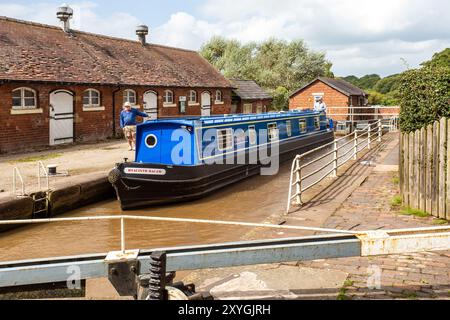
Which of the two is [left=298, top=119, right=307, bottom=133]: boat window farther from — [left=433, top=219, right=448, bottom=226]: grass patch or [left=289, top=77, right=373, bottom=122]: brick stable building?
[left=289, top=77, right=373, bottom=122]: brick stable building

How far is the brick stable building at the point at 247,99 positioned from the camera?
34688mm

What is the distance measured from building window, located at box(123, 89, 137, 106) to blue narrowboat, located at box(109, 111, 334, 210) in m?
9.58

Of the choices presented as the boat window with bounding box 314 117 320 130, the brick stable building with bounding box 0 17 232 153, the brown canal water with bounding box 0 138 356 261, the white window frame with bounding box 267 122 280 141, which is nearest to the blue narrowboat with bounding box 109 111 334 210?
the brown canal water with bounding box 0 138 356 261

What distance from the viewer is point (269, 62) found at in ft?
171

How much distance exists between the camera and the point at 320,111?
75.8 ft

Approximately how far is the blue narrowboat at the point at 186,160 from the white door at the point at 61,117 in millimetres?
7957

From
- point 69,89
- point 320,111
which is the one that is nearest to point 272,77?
point 320,111

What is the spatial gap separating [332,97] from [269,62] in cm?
1832

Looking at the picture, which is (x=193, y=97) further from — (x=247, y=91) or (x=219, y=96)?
(x=247, y=91)

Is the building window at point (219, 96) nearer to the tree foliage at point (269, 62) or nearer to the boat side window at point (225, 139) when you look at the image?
the tree foliage at point (269, 62)

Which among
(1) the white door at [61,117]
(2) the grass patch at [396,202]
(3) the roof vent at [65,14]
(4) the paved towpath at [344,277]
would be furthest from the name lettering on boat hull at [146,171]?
(3) the roof vent at [65,14]
